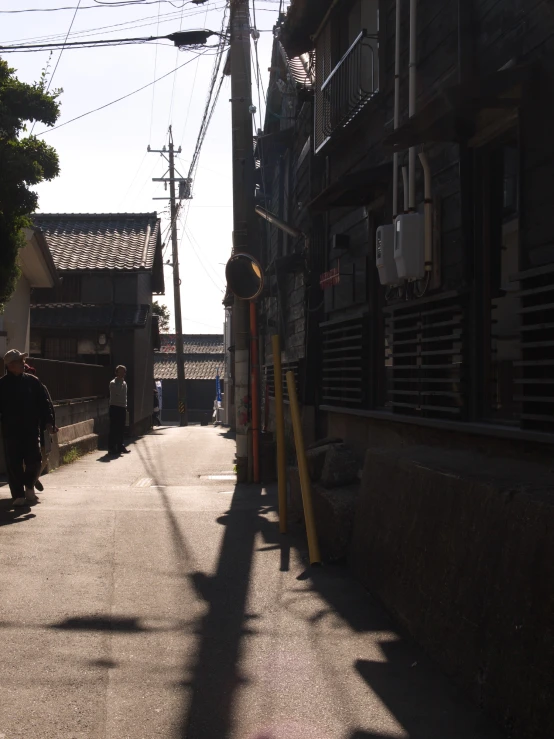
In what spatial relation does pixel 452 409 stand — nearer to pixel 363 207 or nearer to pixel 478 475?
pixel 478 475

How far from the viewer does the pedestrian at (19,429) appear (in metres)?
9.18

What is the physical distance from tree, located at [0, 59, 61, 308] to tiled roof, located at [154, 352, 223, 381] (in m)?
41.0

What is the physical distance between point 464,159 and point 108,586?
4.12 meters

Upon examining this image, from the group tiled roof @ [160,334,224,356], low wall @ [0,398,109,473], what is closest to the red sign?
low wall @ [0,398,109,473]

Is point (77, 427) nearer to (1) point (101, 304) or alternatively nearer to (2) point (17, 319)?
(2) point (17, 319)

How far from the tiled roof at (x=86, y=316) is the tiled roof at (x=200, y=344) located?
27759 millimetres

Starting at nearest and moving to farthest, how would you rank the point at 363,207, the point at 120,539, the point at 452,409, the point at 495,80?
the point at 495,80 < the point at 452,409 < the point at 120,539 < the point at 363,207

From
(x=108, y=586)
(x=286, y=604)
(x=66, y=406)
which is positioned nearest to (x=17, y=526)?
(x=108, y=586)

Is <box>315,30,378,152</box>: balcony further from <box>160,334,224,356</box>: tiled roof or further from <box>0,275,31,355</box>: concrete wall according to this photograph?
<box>160,334,224,356</box>: tiled roof

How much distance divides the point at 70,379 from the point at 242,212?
23.3 feet

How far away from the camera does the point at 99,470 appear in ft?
45.8

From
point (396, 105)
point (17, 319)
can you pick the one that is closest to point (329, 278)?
point (396, 105)

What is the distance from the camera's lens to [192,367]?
174 feet

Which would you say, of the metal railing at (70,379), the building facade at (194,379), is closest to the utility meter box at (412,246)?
the metal railing at (70,379)
